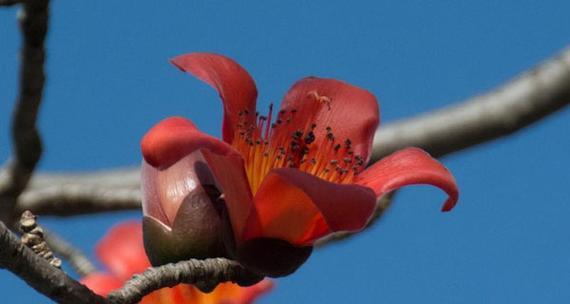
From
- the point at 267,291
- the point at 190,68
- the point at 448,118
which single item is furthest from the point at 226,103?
the point at 448,118

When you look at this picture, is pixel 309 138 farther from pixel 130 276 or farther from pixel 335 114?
pixel 130 276

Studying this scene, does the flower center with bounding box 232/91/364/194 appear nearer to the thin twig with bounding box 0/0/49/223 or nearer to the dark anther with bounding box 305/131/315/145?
the dark anther with bounding box 305/131/315/145

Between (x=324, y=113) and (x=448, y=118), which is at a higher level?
(x=448, y=118)

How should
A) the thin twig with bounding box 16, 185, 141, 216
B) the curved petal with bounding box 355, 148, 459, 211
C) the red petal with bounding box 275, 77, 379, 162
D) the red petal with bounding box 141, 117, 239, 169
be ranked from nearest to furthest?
the red petal with bounding box 141, 117, 239, 169
the curved petal with bounding box 355, 148, 459, 211
the red petal with bounding box 275, 77, 379, 162
the thin twig with bounding box 16, 185, 141, 216

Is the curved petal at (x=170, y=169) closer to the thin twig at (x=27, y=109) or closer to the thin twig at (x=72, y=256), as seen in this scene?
the thin twig at (x=27, y=109)

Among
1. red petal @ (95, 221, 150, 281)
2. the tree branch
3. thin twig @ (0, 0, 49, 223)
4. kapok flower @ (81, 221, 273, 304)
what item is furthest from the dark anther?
the tree branch

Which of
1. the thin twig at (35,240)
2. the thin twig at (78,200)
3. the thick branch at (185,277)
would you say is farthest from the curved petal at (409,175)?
the thin twig at (78,200)

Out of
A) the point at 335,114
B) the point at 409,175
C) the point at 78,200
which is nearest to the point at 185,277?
the point at 409,175

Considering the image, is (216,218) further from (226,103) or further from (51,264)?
(51,264)
